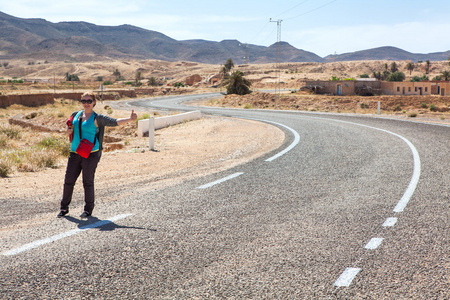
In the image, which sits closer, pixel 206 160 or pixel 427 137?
pixel 206 160

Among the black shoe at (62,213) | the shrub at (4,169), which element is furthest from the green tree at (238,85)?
the black shoe at (62,213)

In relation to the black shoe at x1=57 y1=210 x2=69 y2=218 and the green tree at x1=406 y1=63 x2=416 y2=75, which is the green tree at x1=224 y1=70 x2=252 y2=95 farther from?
the green tree at x1=406 y1=63 x2=416 y2=75

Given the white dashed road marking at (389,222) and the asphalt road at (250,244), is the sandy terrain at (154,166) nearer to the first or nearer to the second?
the asphalt road at (250,244)

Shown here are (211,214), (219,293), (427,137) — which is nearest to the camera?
(219,293)

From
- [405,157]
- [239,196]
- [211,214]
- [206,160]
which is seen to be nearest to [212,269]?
→ [211,214]

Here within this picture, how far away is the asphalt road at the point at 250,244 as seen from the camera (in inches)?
147

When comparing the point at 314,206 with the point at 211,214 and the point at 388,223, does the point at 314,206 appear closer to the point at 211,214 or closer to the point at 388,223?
the point at 388,223

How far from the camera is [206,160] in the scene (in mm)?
11352

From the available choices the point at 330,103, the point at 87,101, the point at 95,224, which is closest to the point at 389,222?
the point at 95,224

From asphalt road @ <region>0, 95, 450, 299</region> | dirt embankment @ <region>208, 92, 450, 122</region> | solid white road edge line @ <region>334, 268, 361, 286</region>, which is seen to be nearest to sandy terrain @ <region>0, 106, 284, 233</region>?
asphalt road @ <region>0, 95, 450, 299</region>

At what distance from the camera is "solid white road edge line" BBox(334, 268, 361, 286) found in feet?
12.5

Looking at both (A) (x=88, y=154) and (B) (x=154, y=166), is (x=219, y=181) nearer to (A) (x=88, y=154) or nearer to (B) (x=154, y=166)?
(B) (x=154, y=166)

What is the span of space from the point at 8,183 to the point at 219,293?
6.56m

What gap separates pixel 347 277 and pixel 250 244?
1.23 metres
